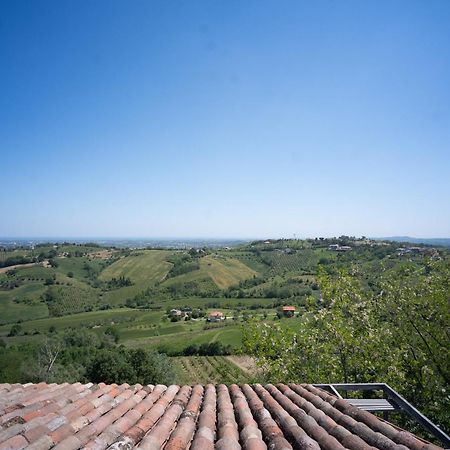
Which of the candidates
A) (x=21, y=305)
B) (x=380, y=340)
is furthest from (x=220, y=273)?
(x=380, y=340)

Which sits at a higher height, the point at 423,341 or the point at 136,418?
the point at 136,418

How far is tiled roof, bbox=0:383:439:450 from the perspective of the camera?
13.6ft

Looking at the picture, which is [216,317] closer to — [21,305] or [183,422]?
[21,305]

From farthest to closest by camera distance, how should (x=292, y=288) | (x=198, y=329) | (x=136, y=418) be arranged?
(x=292, y=288) → (x=198, y=329) → (x=136, y=418)

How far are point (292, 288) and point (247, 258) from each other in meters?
69.8

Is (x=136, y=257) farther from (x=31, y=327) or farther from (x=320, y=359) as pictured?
(x=320, y=359)

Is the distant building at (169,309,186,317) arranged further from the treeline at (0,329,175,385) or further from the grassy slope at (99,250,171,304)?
the treeline at (0,329,175,385)

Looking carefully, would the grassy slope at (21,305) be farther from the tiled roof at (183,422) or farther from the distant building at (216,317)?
the tiled roof at (183,422)

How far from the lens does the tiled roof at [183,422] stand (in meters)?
4.16

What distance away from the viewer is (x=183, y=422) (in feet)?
16.3

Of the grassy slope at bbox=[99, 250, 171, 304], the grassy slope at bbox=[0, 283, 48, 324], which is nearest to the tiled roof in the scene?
the grassy slope at bbox=[0, 283, 48, 324]

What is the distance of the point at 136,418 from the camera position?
5168 millimetres

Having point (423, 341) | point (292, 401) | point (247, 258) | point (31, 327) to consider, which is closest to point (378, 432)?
point (292, 401)

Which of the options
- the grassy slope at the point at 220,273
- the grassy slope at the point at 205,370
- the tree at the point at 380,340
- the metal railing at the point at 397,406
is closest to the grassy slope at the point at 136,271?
the grassy slope at the point at 220,273
